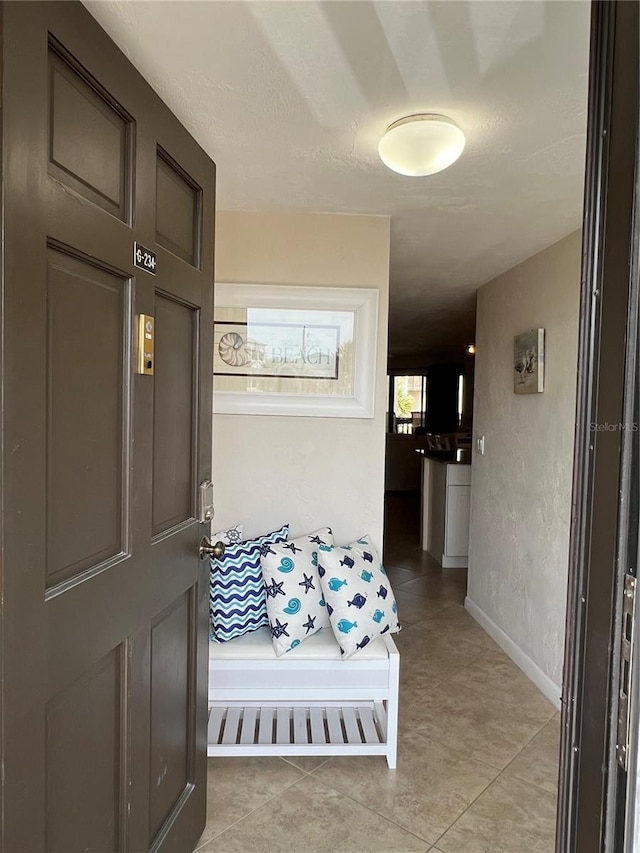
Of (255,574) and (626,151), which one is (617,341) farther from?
(255,574)

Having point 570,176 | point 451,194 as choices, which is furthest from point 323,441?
point 570,176

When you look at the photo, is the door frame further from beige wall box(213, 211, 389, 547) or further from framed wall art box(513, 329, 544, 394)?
framed wall art box(513, 329, 544, 394)

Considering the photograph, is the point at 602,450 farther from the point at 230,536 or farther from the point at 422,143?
A: the point at 230,536

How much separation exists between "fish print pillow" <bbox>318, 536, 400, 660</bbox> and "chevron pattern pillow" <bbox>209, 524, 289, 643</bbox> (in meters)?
0.27

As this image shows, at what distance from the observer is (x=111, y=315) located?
108 cm

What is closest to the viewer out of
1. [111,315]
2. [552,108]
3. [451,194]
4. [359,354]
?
[111,315]

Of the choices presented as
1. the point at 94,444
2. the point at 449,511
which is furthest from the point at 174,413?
the point at 449,511

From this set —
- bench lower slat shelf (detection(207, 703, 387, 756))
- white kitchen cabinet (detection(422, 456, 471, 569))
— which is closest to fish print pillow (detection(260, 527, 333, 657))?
bench lower slat shelf (detection(207, 703, 387, 756))

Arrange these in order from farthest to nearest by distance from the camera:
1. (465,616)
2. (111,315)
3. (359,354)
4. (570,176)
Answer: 1. (465,616)
2. (359,354)
3. (570,176)
4. (111,315)

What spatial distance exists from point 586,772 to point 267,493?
5.90ft

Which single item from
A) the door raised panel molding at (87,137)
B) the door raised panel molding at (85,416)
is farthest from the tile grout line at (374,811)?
the door raised panel molding at (87,137)

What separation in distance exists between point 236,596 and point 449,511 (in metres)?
2.92

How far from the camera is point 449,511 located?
4.64m

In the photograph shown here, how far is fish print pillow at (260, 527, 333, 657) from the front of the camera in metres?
2.03
